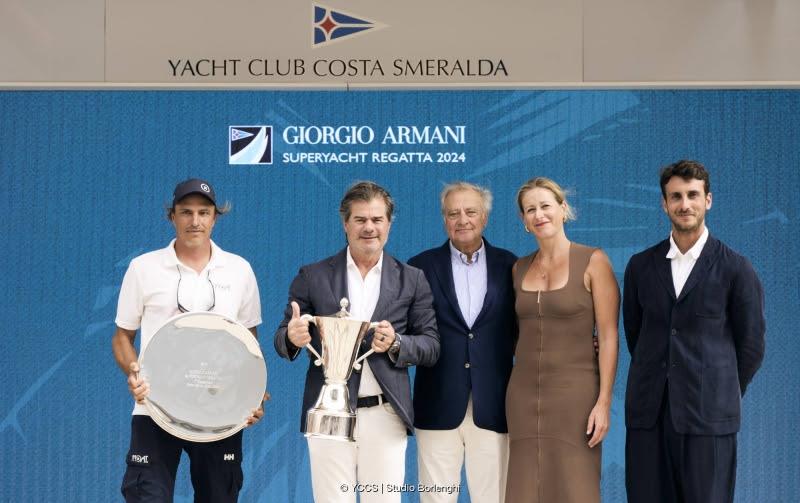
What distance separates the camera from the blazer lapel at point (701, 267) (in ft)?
12.0

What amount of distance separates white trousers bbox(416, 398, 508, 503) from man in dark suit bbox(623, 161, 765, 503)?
0.51 m

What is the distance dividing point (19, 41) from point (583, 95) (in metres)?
3.06

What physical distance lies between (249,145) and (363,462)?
7.27 feet

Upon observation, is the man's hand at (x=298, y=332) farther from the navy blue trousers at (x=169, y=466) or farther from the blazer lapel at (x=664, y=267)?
the blazer lapel at (x=664, y=267)

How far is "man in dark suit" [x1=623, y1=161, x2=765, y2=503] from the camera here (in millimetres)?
3598

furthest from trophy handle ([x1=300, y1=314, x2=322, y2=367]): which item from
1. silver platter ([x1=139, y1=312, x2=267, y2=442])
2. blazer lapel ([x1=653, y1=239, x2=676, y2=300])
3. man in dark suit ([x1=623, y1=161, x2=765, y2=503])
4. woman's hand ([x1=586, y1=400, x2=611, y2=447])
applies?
blazer lapel ([x1=653, y1=239, x2=676, y2=300])

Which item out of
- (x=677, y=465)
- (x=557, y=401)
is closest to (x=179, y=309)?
(x=557, y=401)

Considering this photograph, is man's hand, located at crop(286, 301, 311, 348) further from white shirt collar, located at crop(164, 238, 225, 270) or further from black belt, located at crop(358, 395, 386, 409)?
white shirt collar, located at crop(164, 238, 225, 270)

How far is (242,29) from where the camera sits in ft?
17.3

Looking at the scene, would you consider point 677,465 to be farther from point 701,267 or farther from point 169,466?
point 169,466

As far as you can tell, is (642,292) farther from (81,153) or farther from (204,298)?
(81,153)

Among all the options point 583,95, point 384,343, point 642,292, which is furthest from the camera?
point 583,95

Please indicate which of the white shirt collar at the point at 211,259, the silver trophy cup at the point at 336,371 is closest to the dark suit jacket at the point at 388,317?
the silver trophy cup at the point at 336,371

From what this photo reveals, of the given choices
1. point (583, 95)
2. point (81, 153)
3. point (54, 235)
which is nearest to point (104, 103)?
point (81, 153)
